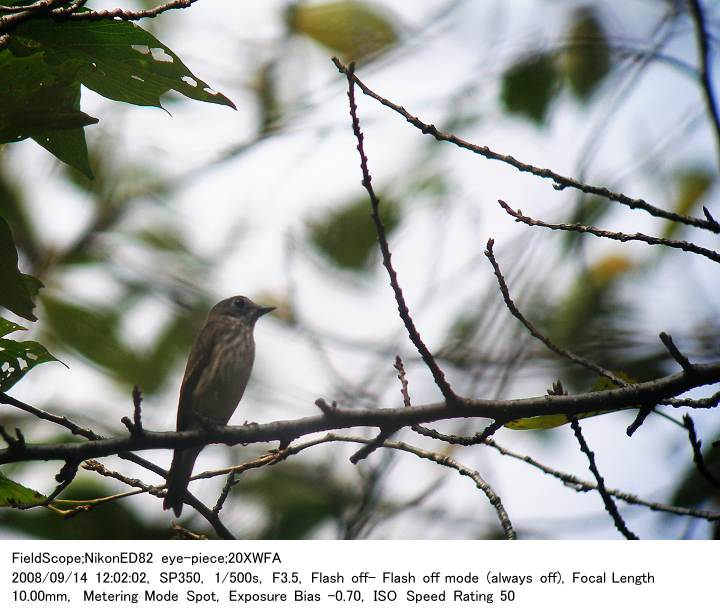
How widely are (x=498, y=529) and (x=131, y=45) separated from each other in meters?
3.86

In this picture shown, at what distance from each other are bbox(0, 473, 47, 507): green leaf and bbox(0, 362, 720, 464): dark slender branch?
0.07m

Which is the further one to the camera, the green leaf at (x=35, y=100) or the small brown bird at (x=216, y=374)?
the small brown bird at (x=216, y=374)

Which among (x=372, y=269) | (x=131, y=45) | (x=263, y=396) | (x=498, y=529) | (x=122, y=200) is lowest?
(x=498, y=529)

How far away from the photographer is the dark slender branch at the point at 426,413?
8.93ft

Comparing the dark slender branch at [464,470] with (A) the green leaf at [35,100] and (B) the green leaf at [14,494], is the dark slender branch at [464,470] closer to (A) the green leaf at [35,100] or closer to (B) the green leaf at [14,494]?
(B) the green leaf at [14,494]

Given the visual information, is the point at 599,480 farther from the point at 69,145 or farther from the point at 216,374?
the point at 216,374

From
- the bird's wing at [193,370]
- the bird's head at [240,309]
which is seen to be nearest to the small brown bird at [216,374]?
the bird's wing at [193,370]

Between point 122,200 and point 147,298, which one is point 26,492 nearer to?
point 147,298

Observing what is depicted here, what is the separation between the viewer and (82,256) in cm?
588

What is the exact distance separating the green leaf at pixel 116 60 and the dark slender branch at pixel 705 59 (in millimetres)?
3095

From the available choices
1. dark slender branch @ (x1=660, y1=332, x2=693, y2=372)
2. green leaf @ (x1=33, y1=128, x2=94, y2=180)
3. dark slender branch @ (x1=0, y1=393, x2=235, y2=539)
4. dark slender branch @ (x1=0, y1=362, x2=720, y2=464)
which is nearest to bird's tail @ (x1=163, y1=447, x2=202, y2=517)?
dark slender branch @ (x1=0, y1=393, x2=235, y2=539)

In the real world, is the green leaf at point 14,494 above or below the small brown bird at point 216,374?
below

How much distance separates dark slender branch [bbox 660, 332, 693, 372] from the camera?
251 centimetres
